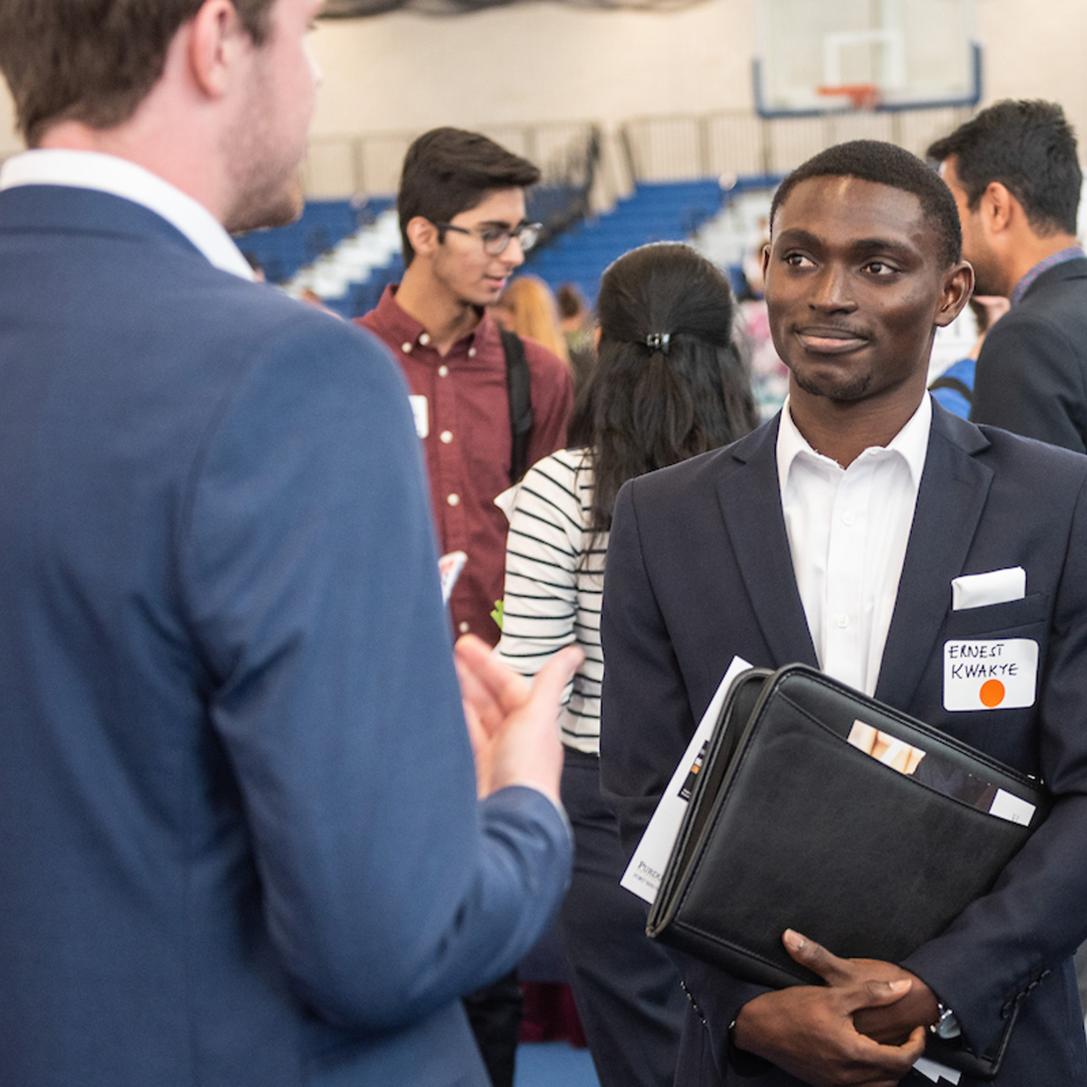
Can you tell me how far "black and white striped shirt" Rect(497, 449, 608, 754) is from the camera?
2.52 meters

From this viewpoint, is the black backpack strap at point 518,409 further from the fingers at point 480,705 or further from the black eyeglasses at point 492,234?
the fingers at point 480,705

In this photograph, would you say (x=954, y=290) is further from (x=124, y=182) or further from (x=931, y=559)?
(x=124, y=182)

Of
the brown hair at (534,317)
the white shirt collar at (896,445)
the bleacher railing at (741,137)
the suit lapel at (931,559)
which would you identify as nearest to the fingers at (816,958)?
the suit lapel at (931,559)

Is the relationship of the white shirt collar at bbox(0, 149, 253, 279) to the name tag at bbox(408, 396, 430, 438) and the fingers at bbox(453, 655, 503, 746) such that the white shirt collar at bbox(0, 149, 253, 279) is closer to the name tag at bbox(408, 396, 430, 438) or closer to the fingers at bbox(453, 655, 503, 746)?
the fingers at bbox(453, 655, 503, 746)

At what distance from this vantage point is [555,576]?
2.52m

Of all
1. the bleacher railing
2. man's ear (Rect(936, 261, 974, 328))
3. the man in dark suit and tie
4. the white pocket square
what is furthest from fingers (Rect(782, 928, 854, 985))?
the bleacher railing

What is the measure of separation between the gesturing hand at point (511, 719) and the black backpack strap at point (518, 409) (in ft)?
7.15

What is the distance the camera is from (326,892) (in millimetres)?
902

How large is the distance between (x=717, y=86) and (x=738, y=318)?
1660cm

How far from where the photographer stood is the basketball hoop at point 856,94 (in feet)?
55.6

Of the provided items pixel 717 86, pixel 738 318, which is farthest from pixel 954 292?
pixel 717 86

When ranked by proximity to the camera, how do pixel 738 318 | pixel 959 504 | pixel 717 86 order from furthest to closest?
pixel 717 86, pixel 738 318, pixel 959 504

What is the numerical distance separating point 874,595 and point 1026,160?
168 cm

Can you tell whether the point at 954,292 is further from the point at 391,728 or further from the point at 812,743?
the point at 391,728
